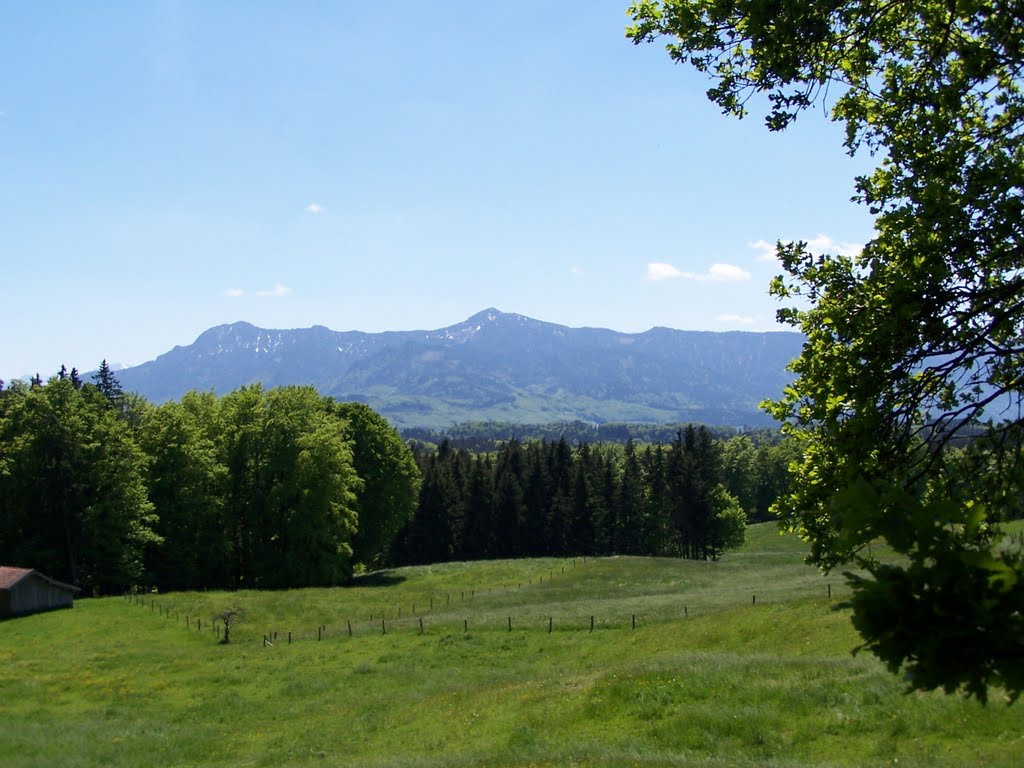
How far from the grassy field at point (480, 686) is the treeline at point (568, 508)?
36.4 metres

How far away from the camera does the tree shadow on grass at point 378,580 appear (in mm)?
75125

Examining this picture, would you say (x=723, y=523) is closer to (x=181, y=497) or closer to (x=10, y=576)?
(x=181, y=497)

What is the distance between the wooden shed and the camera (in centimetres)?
5434

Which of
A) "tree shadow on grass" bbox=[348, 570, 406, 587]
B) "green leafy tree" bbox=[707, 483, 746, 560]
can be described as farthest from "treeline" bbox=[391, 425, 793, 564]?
"tree shadow on grass" bbox=[348, 570, 406, 587]

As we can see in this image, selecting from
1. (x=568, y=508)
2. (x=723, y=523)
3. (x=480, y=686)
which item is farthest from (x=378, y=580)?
(x=723, y=523)

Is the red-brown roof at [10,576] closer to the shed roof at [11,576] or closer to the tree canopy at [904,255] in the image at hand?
the shed roof at [11,576]

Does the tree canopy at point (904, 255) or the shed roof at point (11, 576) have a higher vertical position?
the tree canopy at point (904, 255)

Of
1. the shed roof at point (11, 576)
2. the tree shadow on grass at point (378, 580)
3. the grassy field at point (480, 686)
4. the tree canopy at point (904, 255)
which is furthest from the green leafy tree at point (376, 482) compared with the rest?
the tree canopy at point (904, 255)

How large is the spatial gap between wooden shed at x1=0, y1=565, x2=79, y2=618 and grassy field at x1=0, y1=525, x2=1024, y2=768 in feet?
6.60

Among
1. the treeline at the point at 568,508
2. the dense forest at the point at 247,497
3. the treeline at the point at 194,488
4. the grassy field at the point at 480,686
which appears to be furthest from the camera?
the treeline at the point at 568,508

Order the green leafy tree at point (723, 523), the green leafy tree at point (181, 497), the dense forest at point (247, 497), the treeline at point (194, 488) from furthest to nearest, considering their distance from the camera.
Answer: the green leafy tree at point (723, 523) < the green leafy tree at point (181, 497) < the dense forest at point (247, 497) < the treeline at point (194, 488)

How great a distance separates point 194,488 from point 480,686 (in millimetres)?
47548

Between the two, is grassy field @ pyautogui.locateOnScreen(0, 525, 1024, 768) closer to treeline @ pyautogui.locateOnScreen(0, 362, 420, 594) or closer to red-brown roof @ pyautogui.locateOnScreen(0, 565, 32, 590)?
red-brown roof @ pyautogui.locateOnScreen(0, 565, 32, 590)

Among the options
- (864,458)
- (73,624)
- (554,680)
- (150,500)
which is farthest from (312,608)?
(864,458)
